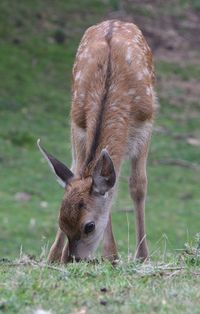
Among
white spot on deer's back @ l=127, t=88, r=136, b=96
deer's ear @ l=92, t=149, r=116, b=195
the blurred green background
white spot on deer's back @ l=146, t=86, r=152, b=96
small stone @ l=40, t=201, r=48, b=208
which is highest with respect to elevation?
white spot on deer's back @ l=127, t=88, r=136, b=96

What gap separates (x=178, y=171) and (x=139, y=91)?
388 inches

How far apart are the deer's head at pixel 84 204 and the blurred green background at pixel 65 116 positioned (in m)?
0.90

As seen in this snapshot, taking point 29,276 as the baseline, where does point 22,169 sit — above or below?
below

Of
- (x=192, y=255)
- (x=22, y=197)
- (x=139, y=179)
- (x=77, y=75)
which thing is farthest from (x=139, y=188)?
(x=22, y=197)

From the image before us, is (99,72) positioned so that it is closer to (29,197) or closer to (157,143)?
(29,197)

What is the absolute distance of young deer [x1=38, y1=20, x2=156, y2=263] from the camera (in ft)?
28.1

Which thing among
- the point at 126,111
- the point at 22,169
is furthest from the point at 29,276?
the point at 22,169

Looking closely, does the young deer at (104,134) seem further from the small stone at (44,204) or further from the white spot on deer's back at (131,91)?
the small stone at (44,204)

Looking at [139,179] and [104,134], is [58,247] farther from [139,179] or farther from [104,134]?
[104,134]

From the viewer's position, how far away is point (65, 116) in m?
21.7

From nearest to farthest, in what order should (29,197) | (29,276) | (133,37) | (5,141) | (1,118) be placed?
(29,276), (133,37), (29,197), (5,141), (1,118)

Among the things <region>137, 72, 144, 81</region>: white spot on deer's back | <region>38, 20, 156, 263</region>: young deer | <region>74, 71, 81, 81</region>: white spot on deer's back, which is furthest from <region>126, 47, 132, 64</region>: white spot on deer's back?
Answer: <region>74, 71, 81, 81</region>: white spot on deer's back

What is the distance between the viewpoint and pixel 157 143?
2078 centimetres

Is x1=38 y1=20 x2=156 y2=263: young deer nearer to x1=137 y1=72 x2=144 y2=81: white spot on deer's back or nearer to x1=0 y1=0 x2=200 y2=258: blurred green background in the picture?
x1=137 y1=72 x2=144 y2=81: white spot on deer's back
